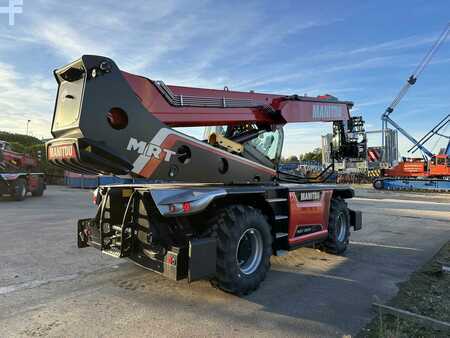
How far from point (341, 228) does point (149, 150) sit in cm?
455

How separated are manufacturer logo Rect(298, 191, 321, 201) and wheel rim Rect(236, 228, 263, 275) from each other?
49.4 inches

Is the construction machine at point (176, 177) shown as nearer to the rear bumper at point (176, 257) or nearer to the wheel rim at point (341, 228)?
the rear bumper at point (176, 257)

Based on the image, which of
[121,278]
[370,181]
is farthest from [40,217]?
[370,181]

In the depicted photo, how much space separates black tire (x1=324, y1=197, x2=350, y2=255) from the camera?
6.84 m

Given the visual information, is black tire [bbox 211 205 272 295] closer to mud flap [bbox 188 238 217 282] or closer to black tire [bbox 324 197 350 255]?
mud flap [bbox 188 238 217 282]

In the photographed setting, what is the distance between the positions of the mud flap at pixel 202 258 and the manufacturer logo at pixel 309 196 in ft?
7.20

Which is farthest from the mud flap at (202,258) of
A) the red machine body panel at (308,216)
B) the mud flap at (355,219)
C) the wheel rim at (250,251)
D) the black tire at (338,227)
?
the mud flap at (355,219)

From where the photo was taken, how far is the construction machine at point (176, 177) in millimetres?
4078

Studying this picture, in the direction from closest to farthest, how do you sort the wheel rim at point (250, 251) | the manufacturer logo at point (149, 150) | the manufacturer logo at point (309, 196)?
the manufacturer logo at point (149, 150)
the wheel rim at point (250, 251)
the manufacturer logo at point (309, 196)

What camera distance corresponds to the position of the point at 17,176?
669 inches

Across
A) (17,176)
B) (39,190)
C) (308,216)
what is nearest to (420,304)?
(308,216)

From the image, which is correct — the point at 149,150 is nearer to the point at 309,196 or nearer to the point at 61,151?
the point at 61,151

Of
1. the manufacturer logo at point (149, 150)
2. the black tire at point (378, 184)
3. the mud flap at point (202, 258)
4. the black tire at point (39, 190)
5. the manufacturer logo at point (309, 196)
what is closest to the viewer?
the mud flap at point (202, 258)

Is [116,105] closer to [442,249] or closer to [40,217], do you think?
[442,249]
